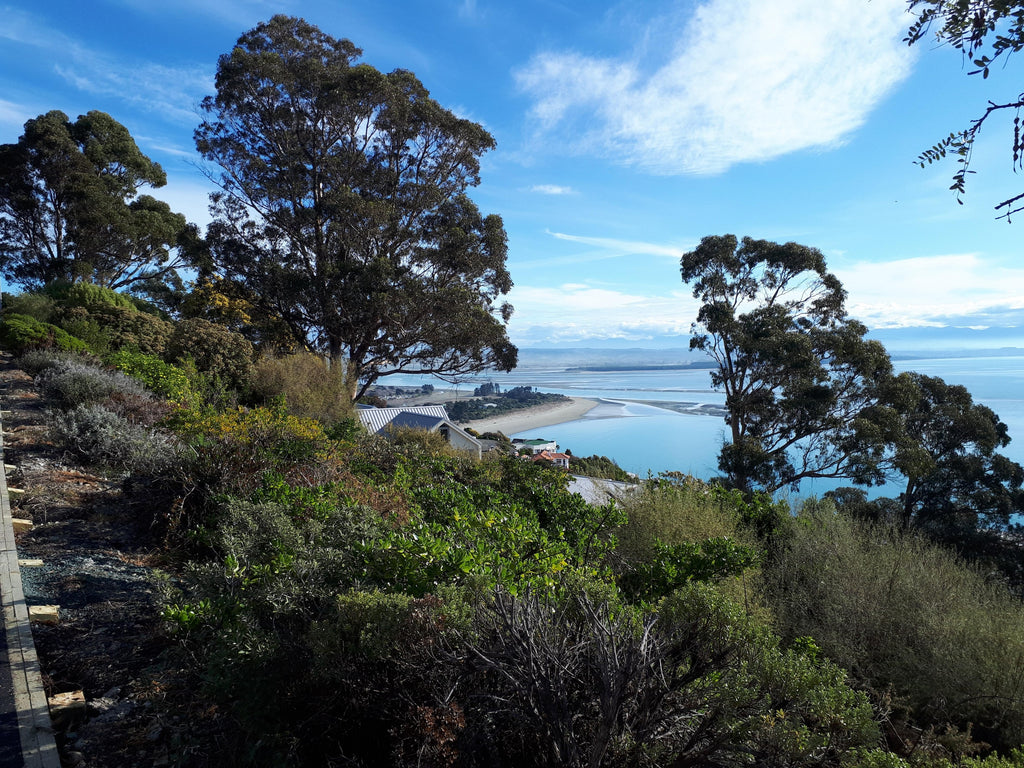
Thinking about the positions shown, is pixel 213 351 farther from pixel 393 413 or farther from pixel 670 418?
pixel 670 418

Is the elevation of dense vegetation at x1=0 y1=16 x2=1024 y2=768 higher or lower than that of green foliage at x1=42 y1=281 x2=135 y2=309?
lower

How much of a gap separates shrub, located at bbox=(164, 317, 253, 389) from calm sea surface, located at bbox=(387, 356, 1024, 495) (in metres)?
7.72

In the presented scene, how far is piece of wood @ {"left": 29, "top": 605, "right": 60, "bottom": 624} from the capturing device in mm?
3004

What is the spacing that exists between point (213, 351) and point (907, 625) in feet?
41.8

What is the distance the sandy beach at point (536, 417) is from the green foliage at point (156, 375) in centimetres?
3140

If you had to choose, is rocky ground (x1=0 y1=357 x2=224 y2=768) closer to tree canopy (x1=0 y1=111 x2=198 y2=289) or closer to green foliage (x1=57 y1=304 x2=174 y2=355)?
green foliage (x1=57 y1=304 x2=174 y2=355)

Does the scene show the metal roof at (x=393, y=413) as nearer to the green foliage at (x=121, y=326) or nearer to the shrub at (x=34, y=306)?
the green foliage at (x=121, y=326)

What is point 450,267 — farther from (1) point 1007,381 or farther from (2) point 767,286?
(1) point 1007,381

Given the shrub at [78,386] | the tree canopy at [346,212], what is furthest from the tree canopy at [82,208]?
the shrub at [78,386]

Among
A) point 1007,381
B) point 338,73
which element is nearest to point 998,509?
point 338,73

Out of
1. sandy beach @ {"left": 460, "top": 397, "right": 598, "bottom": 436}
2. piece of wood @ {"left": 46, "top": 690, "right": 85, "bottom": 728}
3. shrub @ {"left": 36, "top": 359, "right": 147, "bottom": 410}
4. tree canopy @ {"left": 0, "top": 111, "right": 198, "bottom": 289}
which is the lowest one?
sandy beach @ {"left": 460, "top": 397, "right": 598, "bottom": 436}

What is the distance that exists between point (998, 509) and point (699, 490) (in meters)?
14.9

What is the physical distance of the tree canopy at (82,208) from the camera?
21328mm

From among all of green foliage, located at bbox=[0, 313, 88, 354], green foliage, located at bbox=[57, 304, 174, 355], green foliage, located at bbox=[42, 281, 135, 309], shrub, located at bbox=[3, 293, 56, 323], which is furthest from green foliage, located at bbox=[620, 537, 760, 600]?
shrub, located at bbox=[3, 293, 56, 323]
